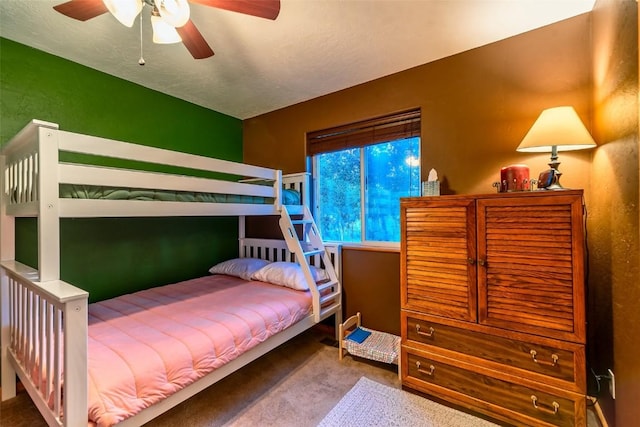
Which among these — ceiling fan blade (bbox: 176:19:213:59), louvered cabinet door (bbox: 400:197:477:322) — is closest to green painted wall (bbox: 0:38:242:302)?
ceiling fan blade (bbox: 176:19:213:59)

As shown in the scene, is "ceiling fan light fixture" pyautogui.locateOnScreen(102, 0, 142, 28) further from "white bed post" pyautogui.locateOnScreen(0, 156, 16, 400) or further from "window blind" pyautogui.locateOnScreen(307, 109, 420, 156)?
"window blind" pyautogui.locateOnScreen(307, 109, 420, 156)

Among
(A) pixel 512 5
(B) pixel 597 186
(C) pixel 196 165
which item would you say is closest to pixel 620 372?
(B) pixel 597 186

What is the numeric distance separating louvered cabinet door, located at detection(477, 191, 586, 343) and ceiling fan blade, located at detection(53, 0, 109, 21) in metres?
2.27

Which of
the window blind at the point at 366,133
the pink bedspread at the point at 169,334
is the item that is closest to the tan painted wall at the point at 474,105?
the window blind at the point at 366,133

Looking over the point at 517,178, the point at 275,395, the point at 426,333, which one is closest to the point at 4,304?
the point at 275,395

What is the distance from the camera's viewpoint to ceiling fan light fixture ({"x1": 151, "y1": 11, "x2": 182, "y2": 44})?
146cm

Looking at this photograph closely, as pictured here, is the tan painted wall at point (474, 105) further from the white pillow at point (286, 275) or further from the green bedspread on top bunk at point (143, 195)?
the green bedspread on top bunk at point (143, 195)

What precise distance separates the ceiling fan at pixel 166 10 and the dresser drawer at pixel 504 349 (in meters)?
2.02

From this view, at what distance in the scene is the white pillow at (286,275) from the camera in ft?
8.18

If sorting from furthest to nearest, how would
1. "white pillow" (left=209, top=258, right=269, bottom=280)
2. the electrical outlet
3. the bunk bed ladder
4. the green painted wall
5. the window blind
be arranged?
"white pillow" (left=209, top=258, right=269, bottom=280) < the window blind < the bunk bed ladder < the green painted wall < the electrical outlet

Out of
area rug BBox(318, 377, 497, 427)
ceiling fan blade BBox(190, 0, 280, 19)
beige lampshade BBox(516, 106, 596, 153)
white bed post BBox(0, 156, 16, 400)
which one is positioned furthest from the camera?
white bed post BBox(0, 156, 16, 400)

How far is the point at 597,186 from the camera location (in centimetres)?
168

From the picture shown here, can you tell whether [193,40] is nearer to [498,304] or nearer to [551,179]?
[551,179]

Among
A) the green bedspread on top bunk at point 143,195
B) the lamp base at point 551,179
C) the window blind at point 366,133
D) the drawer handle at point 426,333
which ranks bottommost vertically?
the drawer handle at point 426,333
